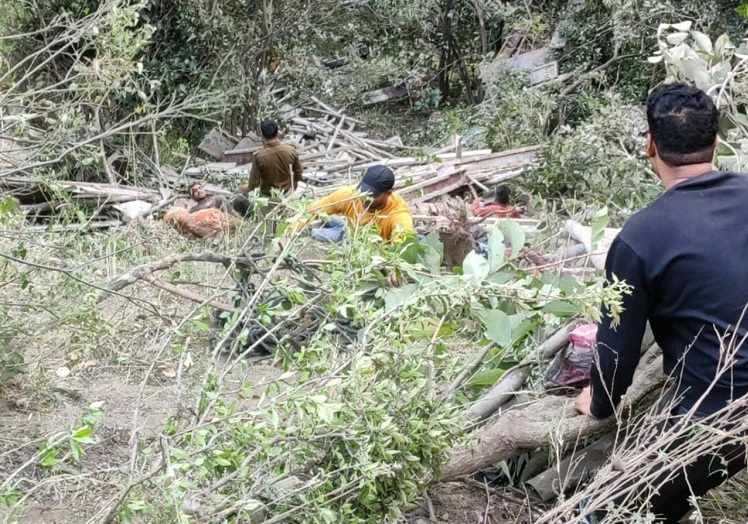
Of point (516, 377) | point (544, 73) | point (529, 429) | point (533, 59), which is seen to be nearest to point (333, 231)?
point (516, 377)

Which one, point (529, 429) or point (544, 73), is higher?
point (529, 429)

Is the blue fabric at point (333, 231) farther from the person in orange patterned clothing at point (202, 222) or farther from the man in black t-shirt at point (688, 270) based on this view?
the man in black t-shirt at point (688, 270)

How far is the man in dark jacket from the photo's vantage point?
30.5 feet

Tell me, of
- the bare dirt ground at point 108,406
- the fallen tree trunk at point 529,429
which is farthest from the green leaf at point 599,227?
the bare dirt ground at point 108,406

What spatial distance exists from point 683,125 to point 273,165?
6.91 meters

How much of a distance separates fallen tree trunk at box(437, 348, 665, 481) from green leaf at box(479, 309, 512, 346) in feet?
1.33

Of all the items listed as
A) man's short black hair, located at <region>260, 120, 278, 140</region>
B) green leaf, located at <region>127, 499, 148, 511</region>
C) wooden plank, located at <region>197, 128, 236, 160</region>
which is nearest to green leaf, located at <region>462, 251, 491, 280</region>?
green leaf, located at <region>127, 499, 148, 511</region>

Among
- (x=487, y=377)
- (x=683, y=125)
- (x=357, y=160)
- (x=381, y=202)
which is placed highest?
(x=683, y=125)

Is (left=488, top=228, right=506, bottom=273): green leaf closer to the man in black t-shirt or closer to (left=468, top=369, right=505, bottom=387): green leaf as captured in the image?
(left=468, top=369, right=505, bottom=387): green leaf

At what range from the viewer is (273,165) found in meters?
9.30

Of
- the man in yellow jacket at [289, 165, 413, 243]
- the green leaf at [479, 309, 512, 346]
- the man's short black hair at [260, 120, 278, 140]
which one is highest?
the green leaf at [479, 309, 512, 346]

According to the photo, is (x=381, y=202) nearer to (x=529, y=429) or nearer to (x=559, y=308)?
(x=559, y=308)

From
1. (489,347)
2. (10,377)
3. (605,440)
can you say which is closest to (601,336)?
(605,440)

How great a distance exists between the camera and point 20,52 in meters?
11.3
